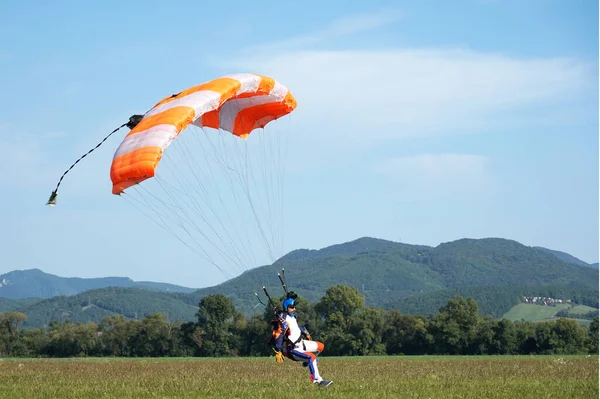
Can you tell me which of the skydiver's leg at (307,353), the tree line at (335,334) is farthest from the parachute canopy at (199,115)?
the tree line at (335,334)

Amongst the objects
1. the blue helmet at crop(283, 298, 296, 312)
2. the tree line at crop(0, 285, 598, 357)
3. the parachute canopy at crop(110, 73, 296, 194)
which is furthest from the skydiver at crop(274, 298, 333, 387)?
the tree line at crop(0, 285, 598, 357)

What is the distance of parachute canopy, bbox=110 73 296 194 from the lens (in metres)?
16.5

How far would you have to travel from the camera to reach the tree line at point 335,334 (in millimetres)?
72438

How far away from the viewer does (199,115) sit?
1773cm

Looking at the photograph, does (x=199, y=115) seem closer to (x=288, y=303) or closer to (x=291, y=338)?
(x=288, y=303)

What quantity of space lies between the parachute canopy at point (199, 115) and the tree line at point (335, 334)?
171 feet

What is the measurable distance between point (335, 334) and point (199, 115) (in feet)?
192

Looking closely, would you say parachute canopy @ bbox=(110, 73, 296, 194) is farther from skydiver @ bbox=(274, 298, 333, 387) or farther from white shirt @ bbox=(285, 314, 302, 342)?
white shirt @ bbox=(285, 314, 302, 342)

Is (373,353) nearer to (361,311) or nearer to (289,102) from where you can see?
(361,311)

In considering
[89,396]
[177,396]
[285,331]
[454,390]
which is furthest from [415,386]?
[89,396]

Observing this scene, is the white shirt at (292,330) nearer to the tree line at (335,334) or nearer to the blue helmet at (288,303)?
the blue helmet at (288,303)

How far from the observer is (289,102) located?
21.5m

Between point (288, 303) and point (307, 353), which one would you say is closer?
point (288, 303)

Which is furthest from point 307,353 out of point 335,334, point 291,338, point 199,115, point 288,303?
point 335,334
